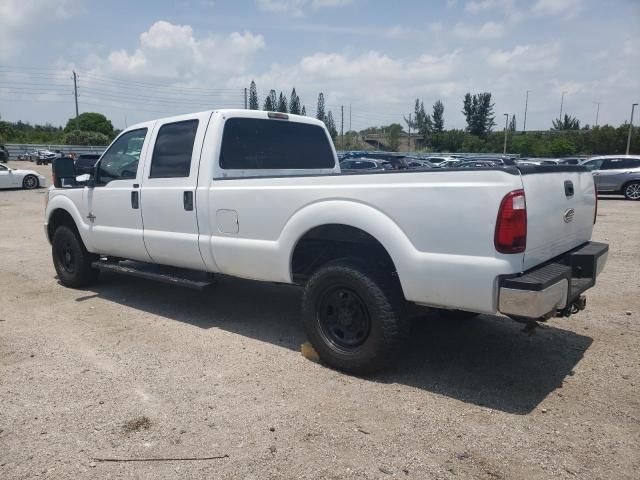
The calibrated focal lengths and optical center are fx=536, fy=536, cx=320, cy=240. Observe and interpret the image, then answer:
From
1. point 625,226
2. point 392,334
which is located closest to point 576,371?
point 392,334

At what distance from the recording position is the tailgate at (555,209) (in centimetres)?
334

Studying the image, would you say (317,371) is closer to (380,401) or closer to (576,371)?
(380,401)

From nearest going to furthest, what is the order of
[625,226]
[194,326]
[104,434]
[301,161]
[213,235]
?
[104,434] → [213,235] → [194,326] → [301,161] → [625,226]

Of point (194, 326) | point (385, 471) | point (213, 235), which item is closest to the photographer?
point (385, 471)

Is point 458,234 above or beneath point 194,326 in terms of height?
above

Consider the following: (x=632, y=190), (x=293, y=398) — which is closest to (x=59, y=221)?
(x=293, y=398)

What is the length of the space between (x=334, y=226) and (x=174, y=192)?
6.11 feet

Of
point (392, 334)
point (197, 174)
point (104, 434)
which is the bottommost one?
point (104, 434)

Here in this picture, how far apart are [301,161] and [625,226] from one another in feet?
32.9

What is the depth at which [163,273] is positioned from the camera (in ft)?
18.4

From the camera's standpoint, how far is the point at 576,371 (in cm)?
416

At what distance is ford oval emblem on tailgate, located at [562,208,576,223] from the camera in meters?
3.78

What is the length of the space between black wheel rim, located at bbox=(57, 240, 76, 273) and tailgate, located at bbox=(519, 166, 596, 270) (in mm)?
5504

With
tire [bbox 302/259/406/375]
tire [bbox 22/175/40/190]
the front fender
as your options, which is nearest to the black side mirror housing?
the front fender
